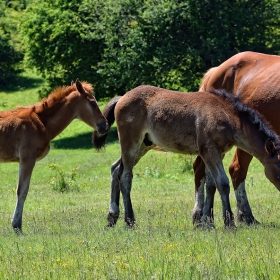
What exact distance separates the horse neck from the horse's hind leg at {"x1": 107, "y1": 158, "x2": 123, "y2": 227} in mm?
1069

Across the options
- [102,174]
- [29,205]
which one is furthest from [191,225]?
[102,174]

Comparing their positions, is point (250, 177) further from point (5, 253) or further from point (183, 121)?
point (5, 253)

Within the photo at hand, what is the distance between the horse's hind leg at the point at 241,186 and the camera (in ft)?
35.0

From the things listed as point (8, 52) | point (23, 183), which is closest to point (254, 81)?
point (23, 183)

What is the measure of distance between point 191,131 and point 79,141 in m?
25.2

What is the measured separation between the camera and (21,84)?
46.2m

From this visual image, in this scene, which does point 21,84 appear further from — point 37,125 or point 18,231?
point 18,231

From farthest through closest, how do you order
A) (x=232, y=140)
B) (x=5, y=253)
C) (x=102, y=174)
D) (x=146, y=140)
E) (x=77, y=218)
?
(x=102, y=174), (x=77, y=218), (x=146, y=140), (x=232, y=140), (x=5, y=253)

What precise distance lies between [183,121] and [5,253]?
323 centimetres

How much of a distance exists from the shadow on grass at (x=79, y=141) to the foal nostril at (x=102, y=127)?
845 inches

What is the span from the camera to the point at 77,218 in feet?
37.9

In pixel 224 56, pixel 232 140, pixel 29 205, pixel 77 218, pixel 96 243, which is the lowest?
pixel 224 56

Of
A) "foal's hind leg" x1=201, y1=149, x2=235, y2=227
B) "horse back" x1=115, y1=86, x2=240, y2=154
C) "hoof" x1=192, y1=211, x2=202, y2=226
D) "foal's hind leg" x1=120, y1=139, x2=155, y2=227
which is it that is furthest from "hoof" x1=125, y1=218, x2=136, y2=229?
"foal's hind leg" x1=201, y1=149, x2=235, y2=227

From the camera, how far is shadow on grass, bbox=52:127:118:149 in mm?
33362
